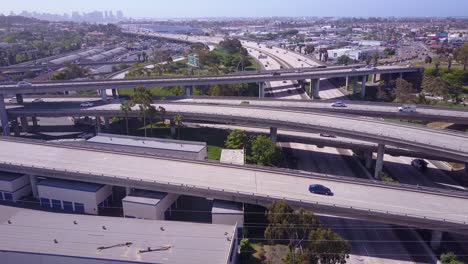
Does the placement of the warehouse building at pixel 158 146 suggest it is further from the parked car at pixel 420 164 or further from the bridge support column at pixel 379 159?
the parked car at pixel 420 164

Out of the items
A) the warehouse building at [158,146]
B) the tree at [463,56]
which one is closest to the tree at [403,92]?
the tree at [463,56]

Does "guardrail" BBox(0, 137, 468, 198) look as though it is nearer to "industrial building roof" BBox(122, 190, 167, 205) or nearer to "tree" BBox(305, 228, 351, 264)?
"industrial building roof" BBox(122, 190, 167, 205)

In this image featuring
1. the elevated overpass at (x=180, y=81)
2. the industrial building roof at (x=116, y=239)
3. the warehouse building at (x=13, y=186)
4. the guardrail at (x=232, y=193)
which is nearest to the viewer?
the industrial building roof at (x=116, y=239)

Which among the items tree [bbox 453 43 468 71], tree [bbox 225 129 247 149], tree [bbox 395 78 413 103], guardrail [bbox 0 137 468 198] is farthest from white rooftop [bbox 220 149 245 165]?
tree [bbox 453 43 468 71]

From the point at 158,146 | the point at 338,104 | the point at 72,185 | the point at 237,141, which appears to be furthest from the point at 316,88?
the point at 72,185

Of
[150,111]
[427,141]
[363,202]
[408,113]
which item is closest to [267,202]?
[363,202]
